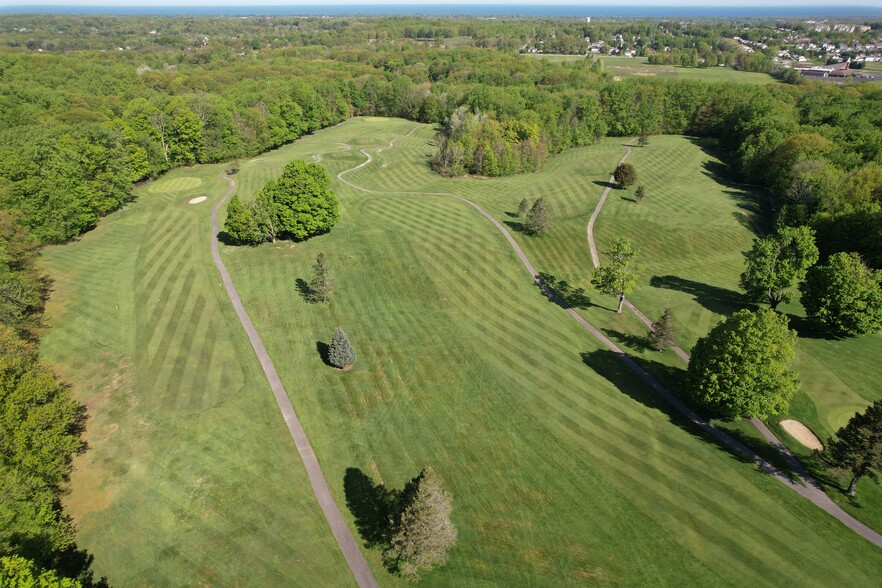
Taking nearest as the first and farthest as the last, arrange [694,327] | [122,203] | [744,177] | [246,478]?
1. [246,478]
2. [694,327]
3. [122,203]
4. [744,177]

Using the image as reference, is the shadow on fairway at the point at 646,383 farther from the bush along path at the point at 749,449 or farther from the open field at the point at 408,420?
the bush along path at the point at 749,449

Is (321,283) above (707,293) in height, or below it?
above

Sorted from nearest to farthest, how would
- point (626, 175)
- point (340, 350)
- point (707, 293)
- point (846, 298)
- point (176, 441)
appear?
point (176, 441), point (340, 350), point (846, 298), point (707, 293), point (626, 175)

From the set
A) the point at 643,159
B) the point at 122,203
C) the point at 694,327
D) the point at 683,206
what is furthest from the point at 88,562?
the point at 643,159

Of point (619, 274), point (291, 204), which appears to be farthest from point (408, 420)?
point (291, 204)

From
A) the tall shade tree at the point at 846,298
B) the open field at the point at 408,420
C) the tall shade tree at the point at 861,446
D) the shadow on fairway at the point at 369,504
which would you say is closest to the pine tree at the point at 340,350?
the open field at the point at 408,420

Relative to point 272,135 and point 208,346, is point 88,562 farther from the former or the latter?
point 272,135

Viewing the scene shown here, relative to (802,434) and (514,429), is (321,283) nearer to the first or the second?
(514,429)

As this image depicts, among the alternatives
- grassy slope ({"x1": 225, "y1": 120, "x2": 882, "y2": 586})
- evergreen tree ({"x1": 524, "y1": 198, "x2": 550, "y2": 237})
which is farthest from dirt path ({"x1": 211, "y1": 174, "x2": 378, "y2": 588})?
evergreen tree ({"x1": 524, "y1": 198, "x2": 550, "y2": 237})
